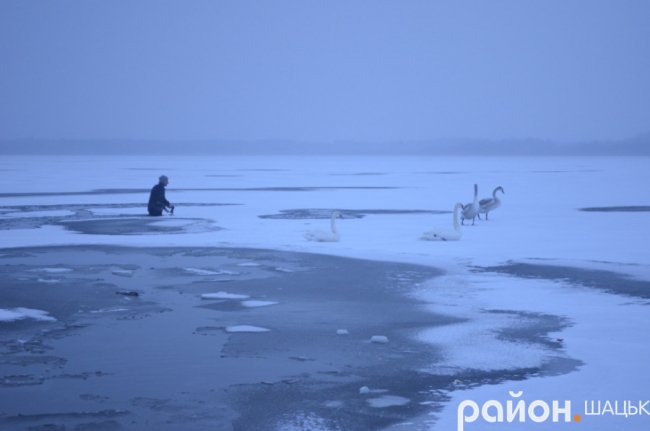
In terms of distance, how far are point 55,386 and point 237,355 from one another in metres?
1.67

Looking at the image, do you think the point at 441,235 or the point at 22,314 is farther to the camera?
the point at 441,235

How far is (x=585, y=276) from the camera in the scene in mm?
11812

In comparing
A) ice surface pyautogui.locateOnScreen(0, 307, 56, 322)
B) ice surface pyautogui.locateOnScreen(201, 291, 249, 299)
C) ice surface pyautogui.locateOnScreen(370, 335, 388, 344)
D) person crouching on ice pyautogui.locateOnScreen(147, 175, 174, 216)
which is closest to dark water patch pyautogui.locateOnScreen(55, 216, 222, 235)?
person crouching on ice pyautogui.locateOnScreen(147, 175, 174, 216)

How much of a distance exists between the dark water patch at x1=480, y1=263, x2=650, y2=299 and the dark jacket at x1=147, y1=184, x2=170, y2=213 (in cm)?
1119

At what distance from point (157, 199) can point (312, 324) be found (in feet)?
45.0

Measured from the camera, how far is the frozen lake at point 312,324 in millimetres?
6102

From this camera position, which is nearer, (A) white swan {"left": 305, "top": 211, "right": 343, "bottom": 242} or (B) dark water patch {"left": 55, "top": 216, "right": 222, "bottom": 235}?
(A) white swan {"left": 305, "top": 211, "right": 343, "bottom": 242}

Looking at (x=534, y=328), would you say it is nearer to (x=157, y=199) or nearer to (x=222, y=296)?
(x=222, y=296)

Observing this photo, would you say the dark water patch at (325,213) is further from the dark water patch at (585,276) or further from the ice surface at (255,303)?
the ice surface at (255,303)

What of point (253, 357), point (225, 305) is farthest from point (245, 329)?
point (225, 305)

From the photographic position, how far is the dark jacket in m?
21.6

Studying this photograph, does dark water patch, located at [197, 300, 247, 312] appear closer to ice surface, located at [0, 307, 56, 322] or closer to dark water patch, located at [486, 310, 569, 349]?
ice surface, located at [0, 307, 56, 322]

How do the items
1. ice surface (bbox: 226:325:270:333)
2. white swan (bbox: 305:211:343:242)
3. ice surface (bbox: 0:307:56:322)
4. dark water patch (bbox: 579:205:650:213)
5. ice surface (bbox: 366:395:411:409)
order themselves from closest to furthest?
ice surface (bbox: 366:395:411:409) → ice surface (bbox: 226:325:270:333) → ice surface (bbox: 0:307:56:322) → white swan (bbox: 305:211:343:242) → dark water patch (bbox: 579:205:650:213)

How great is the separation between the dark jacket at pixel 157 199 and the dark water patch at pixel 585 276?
11.2 meters
